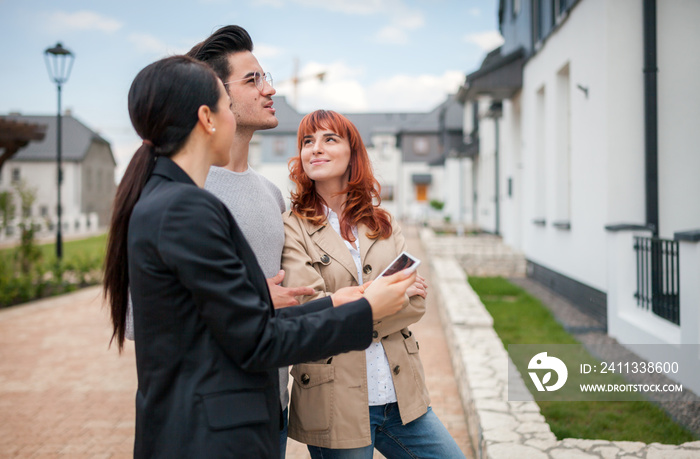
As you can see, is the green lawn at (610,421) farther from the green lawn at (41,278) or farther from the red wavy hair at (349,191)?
the green lawn at (41,278)

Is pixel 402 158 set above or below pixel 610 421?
above

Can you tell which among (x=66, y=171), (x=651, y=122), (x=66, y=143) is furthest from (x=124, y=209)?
(x=66, y=143)

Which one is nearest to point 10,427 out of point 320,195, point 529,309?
point 320,195

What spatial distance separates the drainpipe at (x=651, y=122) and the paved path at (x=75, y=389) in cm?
284

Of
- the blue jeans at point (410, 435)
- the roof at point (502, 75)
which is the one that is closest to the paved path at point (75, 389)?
the blue jeans at point (410, 435)

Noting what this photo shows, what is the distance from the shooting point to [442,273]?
9516 millimetres

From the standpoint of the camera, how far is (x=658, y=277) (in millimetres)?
5301

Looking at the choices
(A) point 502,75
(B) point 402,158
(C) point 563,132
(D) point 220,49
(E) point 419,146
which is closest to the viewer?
(D) point 220,49

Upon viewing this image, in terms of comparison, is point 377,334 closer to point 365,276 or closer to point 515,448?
point 365,276

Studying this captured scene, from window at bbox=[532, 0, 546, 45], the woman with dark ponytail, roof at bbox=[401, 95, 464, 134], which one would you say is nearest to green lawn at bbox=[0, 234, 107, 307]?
the woman with dark ponytail

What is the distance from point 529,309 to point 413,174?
34.9m

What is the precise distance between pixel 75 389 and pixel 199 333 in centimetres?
467

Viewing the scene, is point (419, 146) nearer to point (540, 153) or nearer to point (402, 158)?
point (402, 158)

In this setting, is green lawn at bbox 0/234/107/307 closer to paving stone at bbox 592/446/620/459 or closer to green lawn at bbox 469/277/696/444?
green lawn at bbox 469/277/696/444
